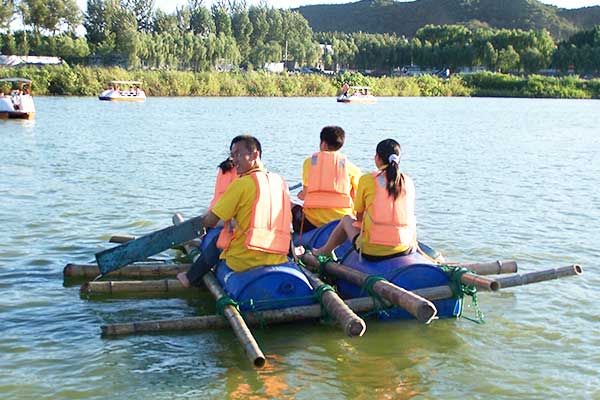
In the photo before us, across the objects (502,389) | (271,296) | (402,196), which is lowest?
(502,389)

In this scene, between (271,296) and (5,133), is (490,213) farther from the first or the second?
(5,133)

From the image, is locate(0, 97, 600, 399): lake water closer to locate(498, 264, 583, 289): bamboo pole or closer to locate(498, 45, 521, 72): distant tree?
locate(498, 264, 583, 289): bamboo pole

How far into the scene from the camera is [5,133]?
2962 centimetres

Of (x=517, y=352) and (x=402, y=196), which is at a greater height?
(x=402, y=196)

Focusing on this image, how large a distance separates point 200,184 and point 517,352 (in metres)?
11.8

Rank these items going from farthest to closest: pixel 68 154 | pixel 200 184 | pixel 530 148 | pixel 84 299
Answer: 1. pixel 530 148
2. pixel 68 154
3. pixel 200 184
4. pixel 84 299

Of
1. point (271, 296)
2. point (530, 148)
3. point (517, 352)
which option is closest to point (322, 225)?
point (271, 296)

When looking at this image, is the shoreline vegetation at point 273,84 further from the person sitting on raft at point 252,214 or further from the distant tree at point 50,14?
the person sitting on raft at point 252,214

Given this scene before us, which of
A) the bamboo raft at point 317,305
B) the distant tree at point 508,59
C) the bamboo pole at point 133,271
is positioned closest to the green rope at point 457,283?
the bamboo raft at point 317,305

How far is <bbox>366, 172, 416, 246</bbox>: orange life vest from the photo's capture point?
7.52m

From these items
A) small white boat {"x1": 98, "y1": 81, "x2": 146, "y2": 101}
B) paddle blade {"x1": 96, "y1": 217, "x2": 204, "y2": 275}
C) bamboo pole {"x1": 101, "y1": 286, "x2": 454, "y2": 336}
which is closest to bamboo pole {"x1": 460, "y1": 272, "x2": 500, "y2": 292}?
bamboo pole {"x1": 101, "y1": 286, "x2": 454, "y2": 336}

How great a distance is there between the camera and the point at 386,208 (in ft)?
24.7

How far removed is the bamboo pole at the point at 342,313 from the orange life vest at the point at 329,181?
173cm

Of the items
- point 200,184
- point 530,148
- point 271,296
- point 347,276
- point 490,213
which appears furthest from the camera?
point 530,148
